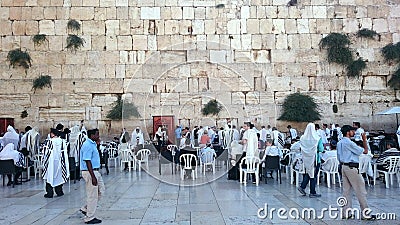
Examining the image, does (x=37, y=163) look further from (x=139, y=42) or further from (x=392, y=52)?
(x=392, y=52)

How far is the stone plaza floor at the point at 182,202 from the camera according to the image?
19.2 feet

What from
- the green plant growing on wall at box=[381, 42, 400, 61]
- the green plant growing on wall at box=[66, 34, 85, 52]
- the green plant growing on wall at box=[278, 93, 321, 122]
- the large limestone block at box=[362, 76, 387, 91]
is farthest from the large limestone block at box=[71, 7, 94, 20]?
the green plant growing on wall at box=[381, 42, 400, 61]

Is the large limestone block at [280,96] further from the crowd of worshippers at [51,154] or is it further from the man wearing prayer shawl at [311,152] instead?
the man wearing prayer shawl at [311,152]

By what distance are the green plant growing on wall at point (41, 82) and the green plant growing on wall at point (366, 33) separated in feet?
44.9

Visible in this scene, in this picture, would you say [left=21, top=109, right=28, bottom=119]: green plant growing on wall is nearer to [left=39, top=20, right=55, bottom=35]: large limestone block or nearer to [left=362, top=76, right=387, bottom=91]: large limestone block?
[left=39, top=20, right=55, bottom=35]: large limestone block

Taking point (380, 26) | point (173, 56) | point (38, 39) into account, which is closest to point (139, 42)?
point (173, 56)

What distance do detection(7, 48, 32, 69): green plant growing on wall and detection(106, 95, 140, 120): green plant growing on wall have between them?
4.00 m

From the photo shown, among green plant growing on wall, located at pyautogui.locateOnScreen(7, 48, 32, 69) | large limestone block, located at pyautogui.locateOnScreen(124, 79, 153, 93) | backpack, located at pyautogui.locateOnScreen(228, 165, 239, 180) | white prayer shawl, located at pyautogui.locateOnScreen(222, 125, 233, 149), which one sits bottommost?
backpack, located at pyautogui.locateOnScreen(228, 165, 239, 180)

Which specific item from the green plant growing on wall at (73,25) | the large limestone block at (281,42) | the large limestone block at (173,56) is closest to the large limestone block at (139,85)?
the large limestone block at (173,56)

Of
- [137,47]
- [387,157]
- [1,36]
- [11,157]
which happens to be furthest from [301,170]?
[1,36]

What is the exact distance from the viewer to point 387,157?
8258 mm

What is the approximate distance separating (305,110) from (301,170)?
31.0 ft

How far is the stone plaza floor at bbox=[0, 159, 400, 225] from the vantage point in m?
5.86

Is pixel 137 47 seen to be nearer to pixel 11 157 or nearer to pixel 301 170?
pixel 11 157
